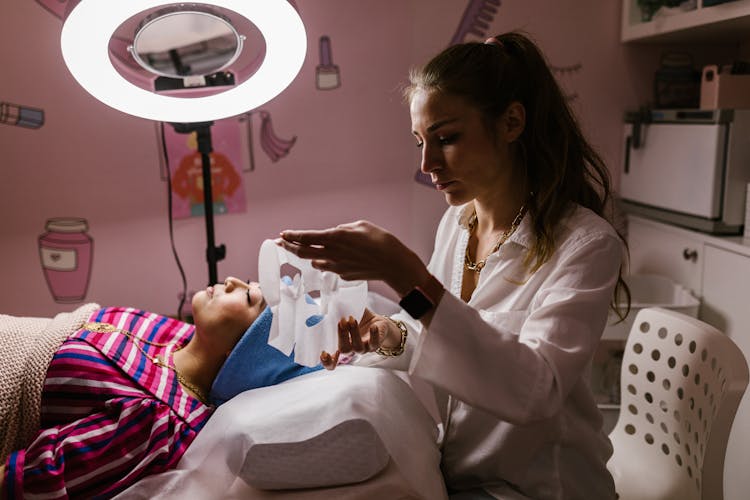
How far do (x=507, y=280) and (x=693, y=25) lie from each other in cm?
119

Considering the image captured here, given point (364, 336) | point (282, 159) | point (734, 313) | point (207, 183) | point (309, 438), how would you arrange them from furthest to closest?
point (282, 159) → point (734, 313) → point (207, 183) → point (364, 336) → point (309, 438)

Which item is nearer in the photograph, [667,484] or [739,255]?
[667,484]

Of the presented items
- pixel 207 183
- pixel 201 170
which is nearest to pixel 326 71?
pixel 201 170

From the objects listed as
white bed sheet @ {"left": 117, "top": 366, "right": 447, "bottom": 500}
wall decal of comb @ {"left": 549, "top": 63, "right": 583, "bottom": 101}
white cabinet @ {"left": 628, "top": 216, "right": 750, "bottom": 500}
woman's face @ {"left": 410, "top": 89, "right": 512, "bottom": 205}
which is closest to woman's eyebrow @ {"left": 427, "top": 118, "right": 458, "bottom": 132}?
woman's face @ {"left": 410, "top": 89, "right": 512, "bottom": 205}

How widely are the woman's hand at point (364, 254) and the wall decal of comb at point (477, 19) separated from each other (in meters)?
1.46

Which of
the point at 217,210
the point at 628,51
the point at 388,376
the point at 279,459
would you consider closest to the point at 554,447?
the point at 388,376

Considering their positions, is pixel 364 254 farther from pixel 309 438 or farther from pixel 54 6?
pixel 54 6

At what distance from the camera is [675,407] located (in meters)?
1.44

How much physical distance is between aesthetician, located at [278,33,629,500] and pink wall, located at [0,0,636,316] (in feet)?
3.12

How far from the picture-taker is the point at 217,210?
2.19 m

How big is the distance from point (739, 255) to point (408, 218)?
101 centimetres

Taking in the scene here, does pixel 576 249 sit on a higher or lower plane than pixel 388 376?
higher

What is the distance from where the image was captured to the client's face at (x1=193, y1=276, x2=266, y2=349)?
4.89 feet

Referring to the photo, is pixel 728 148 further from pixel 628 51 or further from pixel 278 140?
pixel 278 140
